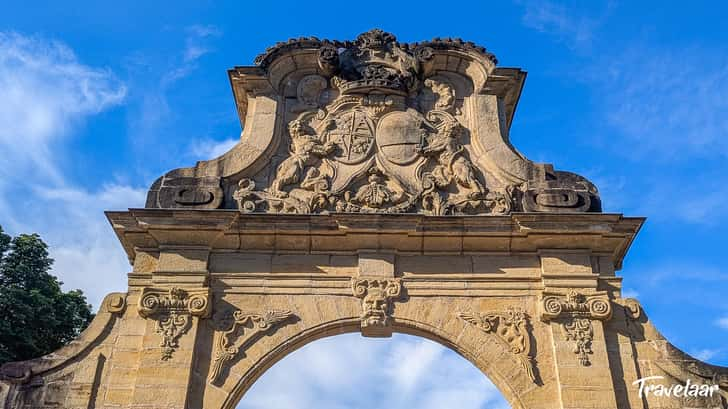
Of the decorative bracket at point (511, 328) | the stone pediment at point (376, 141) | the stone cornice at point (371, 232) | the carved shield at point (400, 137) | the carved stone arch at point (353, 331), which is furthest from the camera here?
the carved shield at point (400, 137)

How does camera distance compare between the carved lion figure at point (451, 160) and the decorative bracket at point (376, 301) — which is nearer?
the decorative bracket at point (376, 301)

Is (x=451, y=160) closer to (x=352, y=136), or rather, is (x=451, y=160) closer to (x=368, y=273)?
(x=352, y=136)

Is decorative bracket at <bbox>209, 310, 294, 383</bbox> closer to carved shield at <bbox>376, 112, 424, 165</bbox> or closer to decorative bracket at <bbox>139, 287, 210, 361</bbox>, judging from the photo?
decorative bracket at <bbox>139, 287, 210, 361</bbox>

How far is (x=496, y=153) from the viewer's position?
32.3ft

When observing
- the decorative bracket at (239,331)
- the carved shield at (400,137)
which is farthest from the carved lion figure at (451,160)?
the decorative bracket at (239,331)

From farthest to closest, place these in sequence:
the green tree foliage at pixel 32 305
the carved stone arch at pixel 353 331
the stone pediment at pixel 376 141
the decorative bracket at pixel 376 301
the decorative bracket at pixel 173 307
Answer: the green tree foliage at pixel 32 305
the stone pediment at pixel 376 141
the decorative bracket at pixel 376 301
the decorative bracket at pixel 173 307
the carved stone arch at pixel 353 331

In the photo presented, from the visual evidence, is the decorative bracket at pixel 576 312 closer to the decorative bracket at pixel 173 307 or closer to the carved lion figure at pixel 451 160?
the carved lion figure at pixel 451 160

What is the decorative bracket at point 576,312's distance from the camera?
8289mm

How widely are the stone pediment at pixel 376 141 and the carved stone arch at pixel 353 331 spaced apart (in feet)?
5.20

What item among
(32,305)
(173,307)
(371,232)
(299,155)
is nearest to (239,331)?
(173,307)

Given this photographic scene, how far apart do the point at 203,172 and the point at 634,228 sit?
19.3 feet

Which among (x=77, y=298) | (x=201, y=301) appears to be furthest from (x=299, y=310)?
(x=77, y=298)

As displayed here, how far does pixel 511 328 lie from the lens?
8.38 metres

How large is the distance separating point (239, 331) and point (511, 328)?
3.36 m
